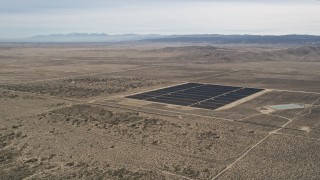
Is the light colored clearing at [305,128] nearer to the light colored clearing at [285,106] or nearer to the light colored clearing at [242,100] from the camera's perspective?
the light colored clearing at [285,106]

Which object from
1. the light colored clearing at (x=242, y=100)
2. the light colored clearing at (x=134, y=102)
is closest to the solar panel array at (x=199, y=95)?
the light colored clearing at (x=242, y=100)

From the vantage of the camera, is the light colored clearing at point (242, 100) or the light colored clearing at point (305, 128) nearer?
the light colored clearing at point (305, 128)

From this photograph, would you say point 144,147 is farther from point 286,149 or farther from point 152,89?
point 152,89

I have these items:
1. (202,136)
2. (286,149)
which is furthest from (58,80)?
(286,149)

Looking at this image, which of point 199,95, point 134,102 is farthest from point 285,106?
point 134,102

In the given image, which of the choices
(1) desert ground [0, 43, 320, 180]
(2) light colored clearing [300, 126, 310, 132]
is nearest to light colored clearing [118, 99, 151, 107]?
(1) desert ground [0, 43, 320, 180]

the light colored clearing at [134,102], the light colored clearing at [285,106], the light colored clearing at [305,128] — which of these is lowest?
the light colored clearing at [134,102]

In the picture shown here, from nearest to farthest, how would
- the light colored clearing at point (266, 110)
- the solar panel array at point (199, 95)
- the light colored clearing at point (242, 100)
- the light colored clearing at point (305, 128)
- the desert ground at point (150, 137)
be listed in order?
the desert ground at point (150, 137), the light colored clearing at point (305, 128), the light colored clearing at point (266, 110), the light colored clearing at point (242, 100), the solar panel array at point (199, 95)

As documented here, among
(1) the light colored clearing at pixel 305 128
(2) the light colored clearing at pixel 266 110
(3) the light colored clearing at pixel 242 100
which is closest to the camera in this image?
(1) the light colored clearing at pixel 305 128
